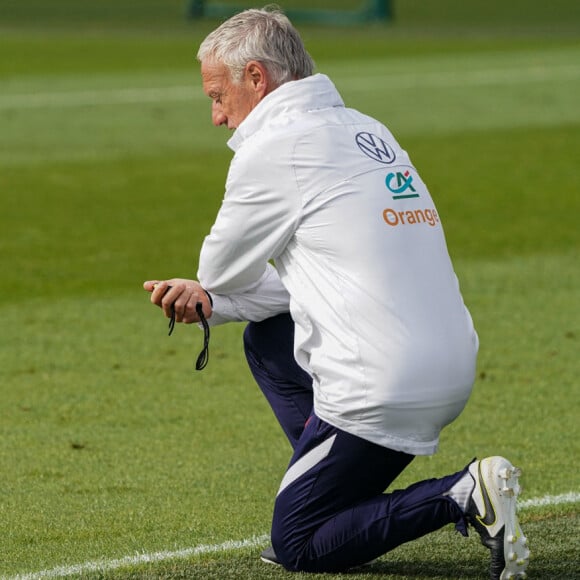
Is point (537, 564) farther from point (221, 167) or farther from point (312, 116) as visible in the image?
point (221, 167)

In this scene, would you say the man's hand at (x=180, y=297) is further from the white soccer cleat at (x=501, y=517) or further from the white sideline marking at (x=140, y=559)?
the white soccer cleat at (x=501, y=517)

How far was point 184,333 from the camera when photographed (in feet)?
32.5

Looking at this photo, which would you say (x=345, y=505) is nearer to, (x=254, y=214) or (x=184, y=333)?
(x=254, y=214)

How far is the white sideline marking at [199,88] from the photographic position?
966 inches

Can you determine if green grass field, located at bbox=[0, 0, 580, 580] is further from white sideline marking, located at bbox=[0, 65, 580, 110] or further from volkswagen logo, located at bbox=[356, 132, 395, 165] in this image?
volkswagen logo, located at bbox=[356, 132, 395, 165]

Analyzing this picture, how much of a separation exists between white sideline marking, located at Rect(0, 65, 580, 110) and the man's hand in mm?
18920

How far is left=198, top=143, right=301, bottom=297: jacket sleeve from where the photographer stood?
4984 millimetres

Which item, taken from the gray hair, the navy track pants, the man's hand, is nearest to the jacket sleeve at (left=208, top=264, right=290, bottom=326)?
the man's hand

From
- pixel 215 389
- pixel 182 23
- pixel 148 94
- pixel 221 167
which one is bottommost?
pixel 182 23

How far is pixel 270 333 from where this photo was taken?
5.57 m

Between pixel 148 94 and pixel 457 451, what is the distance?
1939cm

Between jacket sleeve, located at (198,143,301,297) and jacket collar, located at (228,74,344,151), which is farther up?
jacket collar, located at (228,74,344,151)

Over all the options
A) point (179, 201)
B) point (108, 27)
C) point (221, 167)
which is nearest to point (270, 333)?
point (179, 201)

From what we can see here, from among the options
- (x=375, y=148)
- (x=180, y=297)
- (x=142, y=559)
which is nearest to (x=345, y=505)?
(x=142, y=559)
